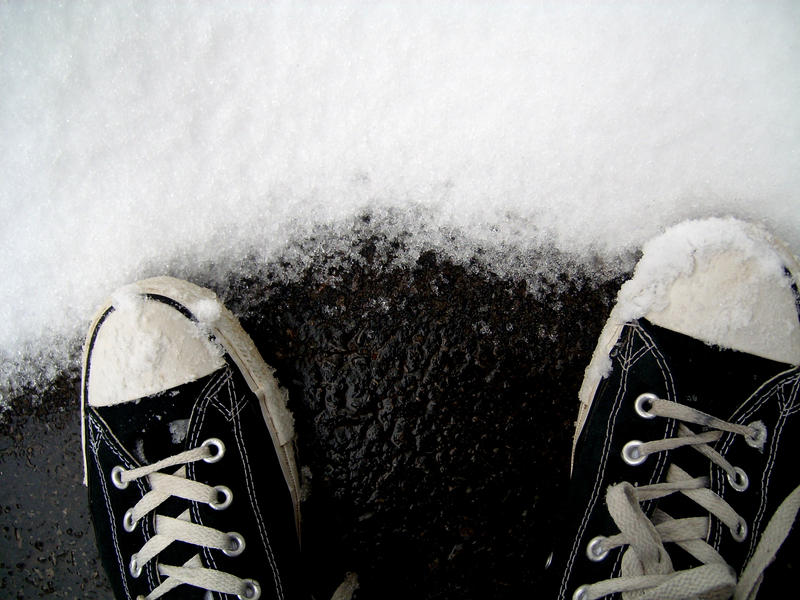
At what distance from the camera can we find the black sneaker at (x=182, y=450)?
0.92m

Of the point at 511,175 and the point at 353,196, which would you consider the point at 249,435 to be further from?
the point at 511,175

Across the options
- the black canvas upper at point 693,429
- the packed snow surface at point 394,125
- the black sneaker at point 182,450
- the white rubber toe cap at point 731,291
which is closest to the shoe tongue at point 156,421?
the black sneaker at point 182,450

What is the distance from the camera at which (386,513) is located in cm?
103

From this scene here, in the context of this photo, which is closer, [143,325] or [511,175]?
[143,325]

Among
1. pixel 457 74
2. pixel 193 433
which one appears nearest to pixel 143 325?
pixel 193 433

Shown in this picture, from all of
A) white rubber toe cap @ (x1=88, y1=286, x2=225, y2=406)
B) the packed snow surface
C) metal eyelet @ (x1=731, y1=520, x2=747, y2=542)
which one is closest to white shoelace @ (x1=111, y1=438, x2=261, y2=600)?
white rubber toe cap @ (x1=88, y1=286, x2=225, y2=406)

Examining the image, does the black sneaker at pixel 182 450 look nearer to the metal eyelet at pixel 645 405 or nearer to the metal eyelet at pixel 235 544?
the metal eyelet at pixel 235 544

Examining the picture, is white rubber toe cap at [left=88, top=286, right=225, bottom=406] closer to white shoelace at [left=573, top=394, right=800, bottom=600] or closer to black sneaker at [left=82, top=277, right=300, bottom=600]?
black sneaker at [left=82, top=277, right=300, bottom=600]

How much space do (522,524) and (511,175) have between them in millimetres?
727

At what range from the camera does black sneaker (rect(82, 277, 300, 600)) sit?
917mm

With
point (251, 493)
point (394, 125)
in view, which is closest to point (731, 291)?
point (394, 125)

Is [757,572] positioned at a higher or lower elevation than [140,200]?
lower

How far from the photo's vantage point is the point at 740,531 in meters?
0.90

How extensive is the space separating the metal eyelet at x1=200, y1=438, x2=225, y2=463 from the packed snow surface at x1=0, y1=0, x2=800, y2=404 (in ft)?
1.17
